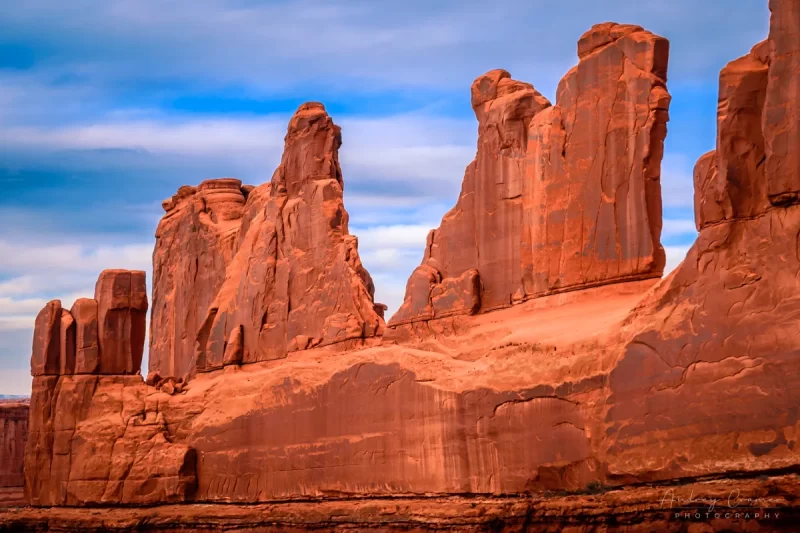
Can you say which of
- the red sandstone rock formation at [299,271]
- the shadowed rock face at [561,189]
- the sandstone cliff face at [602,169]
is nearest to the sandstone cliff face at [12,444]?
the red sandstone rock formation at [299,271]

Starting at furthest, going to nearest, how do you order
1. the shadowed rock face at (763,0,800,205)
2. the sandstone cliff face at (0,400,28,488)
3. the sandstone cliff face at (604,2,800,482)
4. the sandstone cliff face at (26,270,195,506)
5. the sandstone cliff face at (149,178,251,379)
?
the sandstone cliff face at (0,400,28,488)
the sandstone cliff face at (149,178,251,379)
the sandstone cliff face at (26,270,195,506)
the shadowed rock face at (763,0,800,205)
the sandstone cliff face at (604,2,800,482)

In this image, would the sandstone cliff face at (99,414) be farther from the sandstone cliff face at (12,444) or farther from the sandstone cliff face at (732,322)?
the sandstone cliff face at (732,322)

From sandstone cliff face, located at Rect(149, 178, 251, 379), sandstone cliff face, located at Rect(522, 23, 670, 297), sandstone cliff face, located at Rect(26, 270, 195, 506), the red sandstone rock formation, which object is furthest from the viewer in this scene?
sandstone cliff face, located at Rect(149, 178, 251, 379)

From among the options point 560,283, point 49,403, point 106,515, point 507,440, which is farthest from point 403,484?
point 49,403

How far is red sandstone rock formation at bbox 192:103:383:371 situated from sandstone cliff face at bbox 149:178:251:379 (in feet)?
9.59

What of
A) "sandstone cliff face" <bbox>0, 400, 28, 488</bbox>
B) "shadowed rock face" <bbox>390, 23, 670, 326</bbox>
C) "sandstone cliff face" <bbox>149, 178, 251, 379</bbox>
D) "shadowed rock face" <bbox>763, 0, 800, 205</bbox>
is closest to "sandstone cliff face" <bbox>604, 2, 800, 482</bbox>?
"shadowed rock face" <bbox>763, 0, 800, 205</bbox>

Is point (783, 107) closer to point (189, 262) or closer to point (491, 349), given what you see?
point (491, 349)

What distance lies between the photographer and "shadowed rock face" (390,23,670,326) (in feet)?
84.3

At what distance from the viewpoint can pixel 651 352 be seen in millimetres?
23156

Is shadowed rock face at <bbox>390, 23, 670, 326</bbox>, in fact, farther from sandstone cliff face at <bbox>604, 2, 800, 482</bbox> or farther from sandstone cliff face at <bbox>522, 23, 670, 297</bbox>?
sandstone cliff face at <bbox>604, 2, 800, 482</bbox>

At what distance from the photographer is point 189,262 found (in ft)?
135

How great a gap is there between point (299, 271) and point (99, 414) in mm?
6260

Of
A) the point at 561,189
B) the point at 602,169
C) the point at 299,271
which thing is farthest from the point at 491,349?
the point at 299,271

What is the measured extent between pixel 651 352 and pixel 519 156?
20.7 ft
